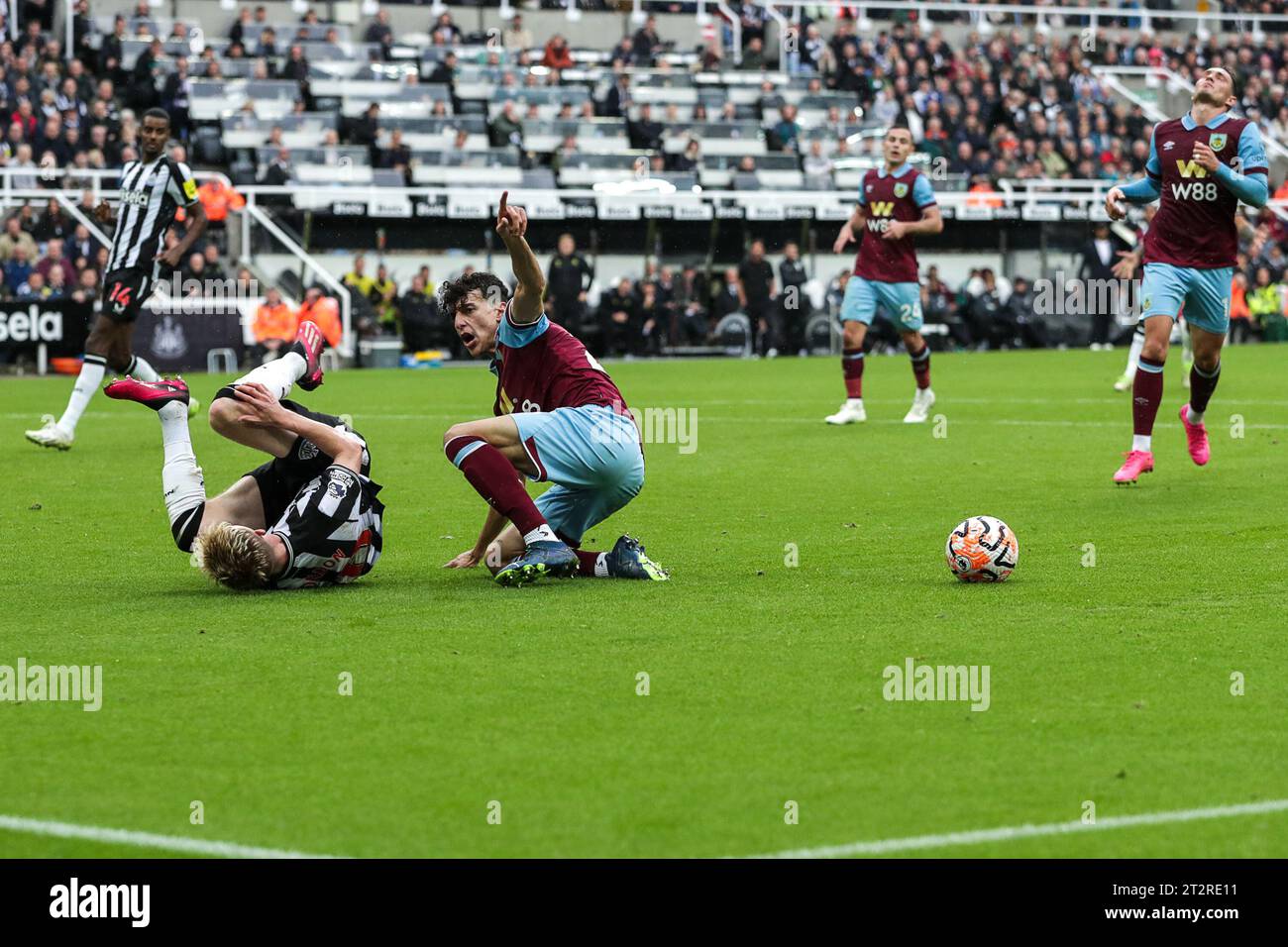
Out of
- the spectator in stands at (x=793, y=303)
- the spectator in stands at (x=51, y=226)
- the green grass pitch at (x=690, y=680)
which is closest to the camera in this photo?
the green grass pitch at (x=690, y=680)

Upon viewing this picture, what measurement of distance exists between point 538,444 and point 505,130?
87.2ft

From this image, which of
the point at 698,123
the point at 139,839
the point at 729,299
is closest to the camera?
the point at 139,839

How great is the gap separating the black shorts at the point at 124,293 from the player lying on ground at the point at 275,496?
684cm

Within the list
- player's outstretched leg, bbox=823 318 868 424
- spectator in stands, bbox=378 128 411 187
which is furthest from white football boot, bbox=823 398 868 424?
spectator in stands, bbox=378 128 411 187

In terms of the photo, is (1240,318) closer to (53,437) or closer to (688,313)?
(688,313)

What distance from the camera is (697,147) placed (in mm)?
35375

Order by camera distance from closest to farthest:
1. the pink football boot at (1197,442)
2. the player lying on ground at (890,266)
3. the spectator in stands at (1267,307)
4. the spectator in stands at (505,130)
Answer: the pink football boot at (1197,442)
the player lying on ground at (890,266)
the spectator in stands at (505,130)
the spectator in stands at (1267,307)

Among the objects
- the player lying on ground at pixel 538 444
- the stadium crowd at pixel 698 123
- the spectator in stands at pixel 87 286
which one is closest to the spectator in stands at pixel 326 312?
the stadium crowd at pixel 698 123

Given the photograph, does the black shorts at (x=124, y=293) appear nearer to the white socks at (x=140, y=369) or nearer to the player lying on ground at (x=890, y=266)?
the white socks at (x=140, y=369)

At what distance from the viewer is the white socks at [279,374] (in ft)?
26.9

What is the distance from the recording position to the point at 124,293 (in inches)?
593

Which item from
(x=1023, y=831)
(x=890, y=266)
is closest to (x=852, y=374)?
(x=890, y=266)

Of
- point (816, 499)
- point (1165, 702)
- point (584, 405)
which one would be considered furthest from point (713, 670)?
point (816, 499)
